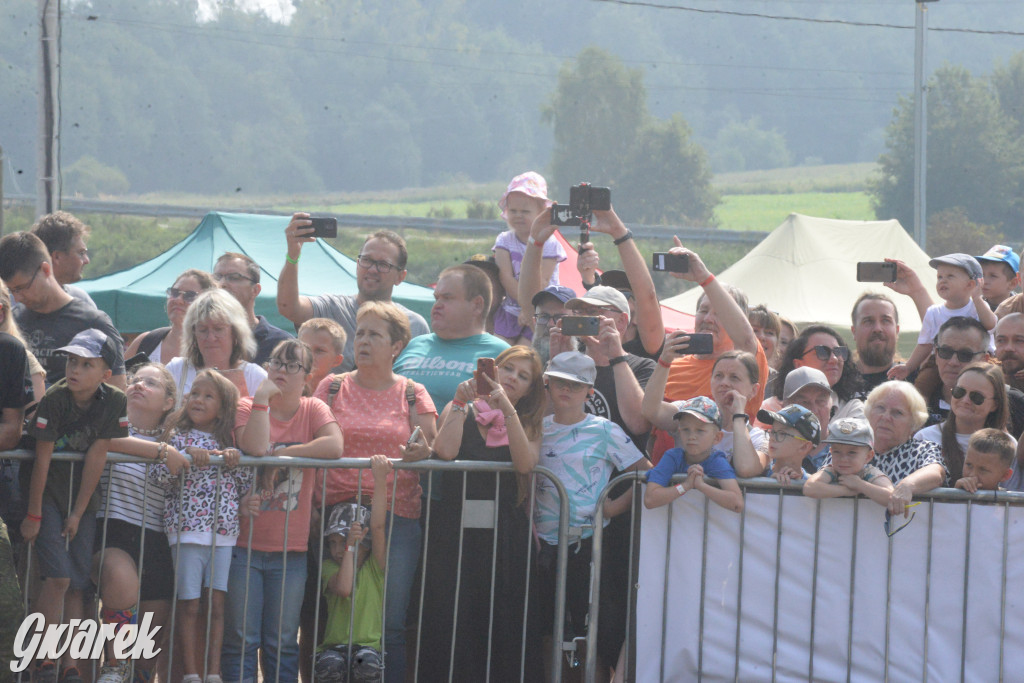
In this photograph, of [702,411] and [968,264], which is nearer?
[702,411]

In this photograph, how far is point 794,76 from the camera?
109312 millimetres

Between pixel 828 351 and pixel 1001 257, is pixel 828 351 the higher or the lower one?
the lower one

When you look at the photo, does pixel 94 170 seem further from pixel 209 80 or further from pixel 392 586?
pixel 392 586

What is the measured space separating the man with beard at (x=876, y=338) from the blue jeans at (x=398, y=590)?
247cm

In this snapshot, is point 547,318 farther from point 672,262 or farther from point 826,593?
point 826,593

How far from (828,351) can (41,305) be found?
354cm

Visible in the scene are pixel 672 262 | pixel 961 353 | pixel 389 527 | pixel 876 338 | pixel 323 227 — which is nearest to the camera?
pixel 389 527

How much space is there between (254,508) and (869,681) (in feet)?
8.08

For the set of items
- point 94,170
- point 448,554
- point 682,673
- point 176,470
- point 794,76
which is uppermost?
point 794,76

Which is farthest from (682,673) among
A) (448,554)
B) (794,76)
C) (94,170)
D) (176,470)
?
(794,76)

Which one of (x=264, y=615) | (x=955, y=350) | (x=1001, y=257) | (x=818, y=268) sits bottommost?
(x=264, y=615)

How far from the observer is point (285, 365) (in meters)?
4.67

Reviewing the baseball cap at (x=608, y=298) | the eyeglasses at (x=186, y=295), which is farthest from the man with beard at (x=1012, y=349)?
the eyeglasses at (x=186, y=295)

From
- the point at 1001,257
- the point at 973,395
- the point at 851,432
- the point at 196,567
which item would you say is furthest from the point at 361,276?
the point at 1001,257
